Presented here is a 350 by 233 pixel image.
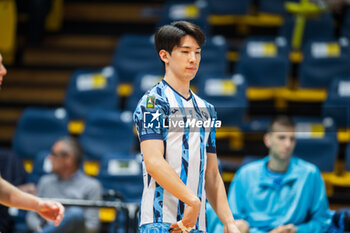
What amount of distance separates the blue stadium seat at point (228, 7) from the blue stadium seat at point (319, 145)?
289cm

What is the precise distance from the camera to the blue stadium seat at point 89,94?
693 cm

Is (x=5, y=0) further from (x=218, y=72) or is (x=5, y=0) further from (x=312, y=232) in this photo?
(x=312, y=232)

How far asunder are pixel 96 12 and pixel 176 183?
22.4ft

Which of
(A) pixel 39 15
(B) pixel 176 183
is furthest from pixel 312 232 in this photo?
(A) pixel 39 15

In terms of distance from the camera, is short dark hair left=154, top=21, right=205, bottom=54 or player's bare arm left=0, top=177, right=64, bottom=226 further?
player's bare arm left=0, top=177, right=64, bottom=226

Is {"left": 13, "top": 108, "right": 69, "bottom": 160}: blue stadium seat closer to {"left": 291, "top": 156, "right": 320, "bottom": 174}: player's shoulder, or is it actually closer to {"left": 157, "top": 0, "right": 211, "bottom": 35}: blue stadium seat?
{"left": 157, "top": 0, "right": 211, "bottom": 35}: blue stadium seat

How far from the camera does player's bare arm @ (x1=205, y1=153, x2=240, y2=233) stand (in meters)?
2.59

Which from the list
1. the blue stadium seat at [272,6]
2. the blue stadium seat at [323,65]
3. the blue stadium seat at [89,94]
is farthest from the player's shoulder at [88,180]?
the blue stadium seat at [272,6]

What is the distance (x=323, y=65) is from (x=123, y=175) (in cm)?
292

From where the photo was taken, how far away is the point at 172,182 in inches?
92.6

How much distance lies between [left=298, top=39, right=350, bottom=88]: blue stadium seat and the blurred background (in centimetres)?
1

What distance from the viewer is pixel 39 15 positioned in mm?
7980

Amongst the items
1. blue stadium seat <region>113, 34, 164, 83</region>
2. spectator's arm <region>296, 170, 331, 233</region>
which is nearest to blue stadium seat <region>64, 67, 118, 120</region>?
blue stadium seat <region>113, 34, 164, 83</region>

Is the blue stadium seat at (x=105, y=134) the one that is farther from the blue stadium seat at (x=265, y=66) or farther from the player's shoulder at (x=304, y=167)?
the player's shoulder at (x=304, y=167)
